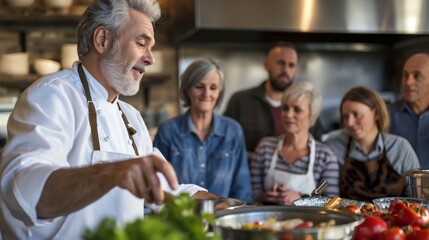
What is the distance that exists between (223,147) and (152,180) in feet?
6.05

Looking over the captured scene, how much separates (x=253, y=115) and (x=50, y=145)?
8.54ft

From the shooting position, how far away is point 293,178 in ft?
9.83

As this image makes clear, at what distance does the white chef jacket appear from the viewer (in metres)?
1.49

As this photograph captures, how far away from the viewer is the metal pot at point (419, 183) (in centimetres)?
211

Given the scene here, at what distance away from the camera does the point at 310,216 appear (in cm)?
146

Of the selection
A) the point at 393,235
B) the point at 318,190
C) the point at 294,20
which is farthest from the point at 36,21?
the point at 393,235

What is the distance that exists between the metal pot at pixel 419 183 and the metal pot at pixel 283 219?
30.5 inches

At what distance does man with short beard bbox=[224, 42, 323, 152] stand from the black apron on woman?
40.7 inches

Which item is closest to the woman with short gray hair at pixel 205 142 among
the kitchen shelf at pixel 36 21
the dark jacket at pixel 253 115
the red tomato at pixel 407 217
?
the dark jacket at pixel 253 115

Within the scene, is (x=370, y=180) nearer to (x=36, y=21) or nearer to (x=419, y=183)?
(x=419, y=183)

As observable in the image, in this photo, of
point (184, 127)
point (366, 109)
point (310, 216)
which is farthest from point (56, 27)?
point (310, 216)

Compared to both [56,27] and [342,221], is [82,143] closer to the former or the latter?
[342,221]

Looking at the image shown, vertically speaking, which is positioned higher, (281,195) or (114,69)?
(114,69)

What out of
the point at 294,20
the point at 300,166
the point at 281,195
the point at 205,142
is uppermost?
the point at 294,20
